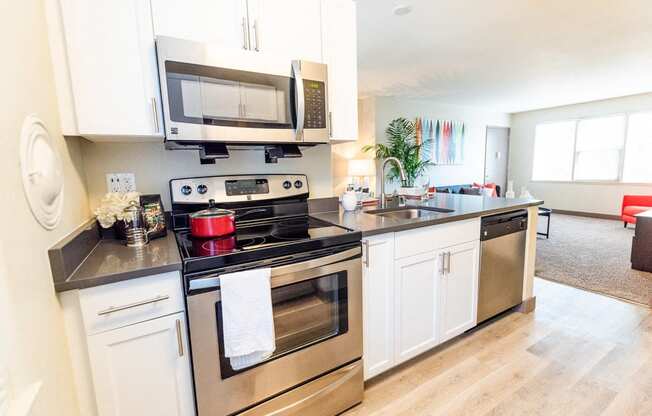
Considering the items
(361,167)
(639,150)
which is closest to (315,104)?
(361,167)

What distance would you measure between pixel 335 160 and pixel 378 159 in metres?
0.82

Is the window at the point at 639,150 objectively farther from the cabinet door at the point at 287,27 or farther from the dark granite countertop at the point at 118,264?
the dark granite countertop at the point at 118,264

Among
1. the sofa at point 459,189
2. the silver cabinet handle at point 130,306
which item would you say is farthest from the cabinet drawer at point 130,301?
the sofa at point 459,189

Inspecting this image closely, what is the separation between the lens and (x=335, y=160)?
5574mm

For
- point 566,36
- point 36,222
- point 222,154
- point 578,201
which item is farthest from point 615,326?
point 578,201

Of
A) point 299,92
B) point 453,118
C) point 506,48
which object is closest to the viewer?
point 299,92

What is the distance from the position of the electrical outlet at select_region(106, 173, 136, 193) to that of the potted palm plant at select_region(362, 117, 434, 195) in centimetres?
440

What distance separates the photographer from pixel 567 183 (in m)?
6.60

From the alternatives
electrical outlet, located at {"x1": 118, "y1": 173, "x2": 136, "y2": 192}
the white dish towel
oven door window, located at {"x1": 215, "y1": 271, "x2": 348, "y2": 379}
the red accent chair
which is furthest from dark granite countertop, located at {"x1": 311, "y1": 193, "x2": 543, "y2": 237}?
the red accent chair

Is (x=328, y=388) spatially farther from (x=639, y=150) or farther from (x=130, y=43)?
(x=639, y=150)

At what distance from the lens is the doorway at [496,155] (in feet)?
24.4

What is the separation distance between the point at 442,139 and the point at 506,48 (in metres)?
3.26

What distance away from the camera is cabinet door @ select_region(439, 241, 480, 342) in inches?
71.2

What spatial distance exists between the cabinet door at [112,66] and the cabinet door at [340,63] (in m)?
0.84
